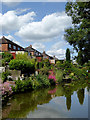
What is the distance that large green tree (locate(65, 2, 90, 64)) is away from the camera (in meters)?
6.40

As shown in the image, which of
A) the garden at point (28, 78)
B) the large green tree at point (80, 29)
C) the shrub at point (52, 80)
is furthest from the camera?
the shrub at point (52, 80)

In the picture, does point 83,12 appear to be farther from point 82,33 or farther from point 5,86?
point 5,86

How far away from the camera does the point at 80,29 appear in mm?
6496

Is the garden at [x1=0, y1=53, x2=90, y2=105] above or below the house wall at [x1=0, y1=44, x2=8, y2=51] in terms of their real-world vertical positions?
below

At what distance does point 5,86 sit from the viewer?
342 inches

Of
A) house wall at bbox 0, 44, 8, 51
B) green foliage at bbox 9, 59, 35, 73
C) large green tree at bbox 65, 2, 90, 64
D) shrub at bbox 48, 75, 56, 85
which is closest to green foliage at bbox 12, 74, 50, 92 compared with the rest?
shrub at bbox 48, 75, 56, 85

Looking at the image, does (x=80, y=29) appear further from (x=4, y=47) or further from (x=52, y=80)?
(x=4, y=47)

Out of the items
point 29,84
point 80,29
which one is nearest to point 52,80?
point 29,84

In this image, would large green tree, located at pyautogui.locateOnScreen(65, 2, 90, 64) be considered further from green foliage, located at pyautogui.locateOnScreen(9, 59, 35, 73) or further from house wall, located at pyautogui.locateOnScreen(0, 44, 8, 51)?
house wall, located at pyautogui.locateOnScreen(0, 44, 8, 51)

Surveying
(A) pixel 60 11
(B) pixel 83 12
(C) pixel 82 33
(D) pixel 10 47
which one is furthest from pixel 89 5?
(D) pixel 10 47

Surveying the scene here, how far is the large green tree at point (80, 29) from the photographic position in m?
6.40

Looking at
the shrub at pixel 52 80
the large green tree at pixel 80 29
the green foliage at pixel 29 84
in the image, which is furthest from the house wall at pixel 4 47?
the large green tree at pixel 80 29

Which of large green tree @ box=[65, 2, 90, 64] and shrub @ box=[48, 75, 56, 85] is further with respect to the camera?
shrub @ box=[48, 75, 56, 85]

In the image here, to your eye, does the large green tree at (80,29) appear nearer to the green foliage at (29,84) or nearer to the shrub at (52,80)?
the green foliage at (29,84)
